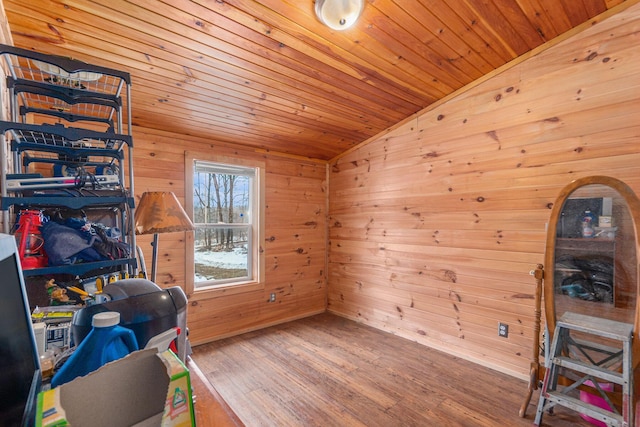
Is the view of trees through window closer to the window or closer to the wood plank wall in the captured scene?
the window

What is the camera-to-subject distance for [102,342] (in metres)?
0.70

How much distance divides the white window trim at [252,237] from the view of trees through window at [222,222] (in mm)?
87

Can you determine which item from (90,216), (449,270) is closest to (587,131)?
(449,270)

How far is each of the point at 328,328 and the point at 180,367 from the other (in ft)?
10.7

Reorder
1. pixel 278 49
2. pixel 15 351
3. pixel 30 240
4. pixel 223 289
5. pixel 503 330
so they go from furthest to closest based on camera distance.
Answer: pixel 223 289 < pixel 503 330 < pixel 278 49 < pixel 30 240 < pixel 15 351

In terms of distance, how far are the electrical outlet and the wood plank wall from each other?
3 centimetres

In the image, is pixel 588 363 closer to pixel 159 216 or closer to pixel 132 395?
pixel 132 395

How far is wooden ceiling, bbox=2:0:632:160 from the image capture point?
1666mm

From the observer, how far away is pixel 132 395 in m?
0.56

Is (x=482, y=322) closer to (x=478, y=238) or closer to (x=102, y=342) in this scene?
(x=478, y=238)

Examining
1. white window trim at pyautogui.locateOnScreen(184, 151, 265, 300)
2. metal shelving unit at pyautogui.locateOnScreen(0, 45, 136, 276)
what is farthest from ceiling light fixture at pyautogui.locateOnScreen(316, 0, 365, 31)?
white window trim at pyautogui.locateOnScreen(184, 151, 265, 300)

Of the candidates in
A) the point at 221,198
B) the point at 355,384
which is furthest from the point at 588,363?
the point at 221,198

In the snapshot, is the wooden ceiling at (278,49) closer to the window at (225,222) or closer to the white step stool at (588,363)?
the window at (225,222)

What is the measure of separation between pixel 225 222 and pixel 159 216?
155 cm
